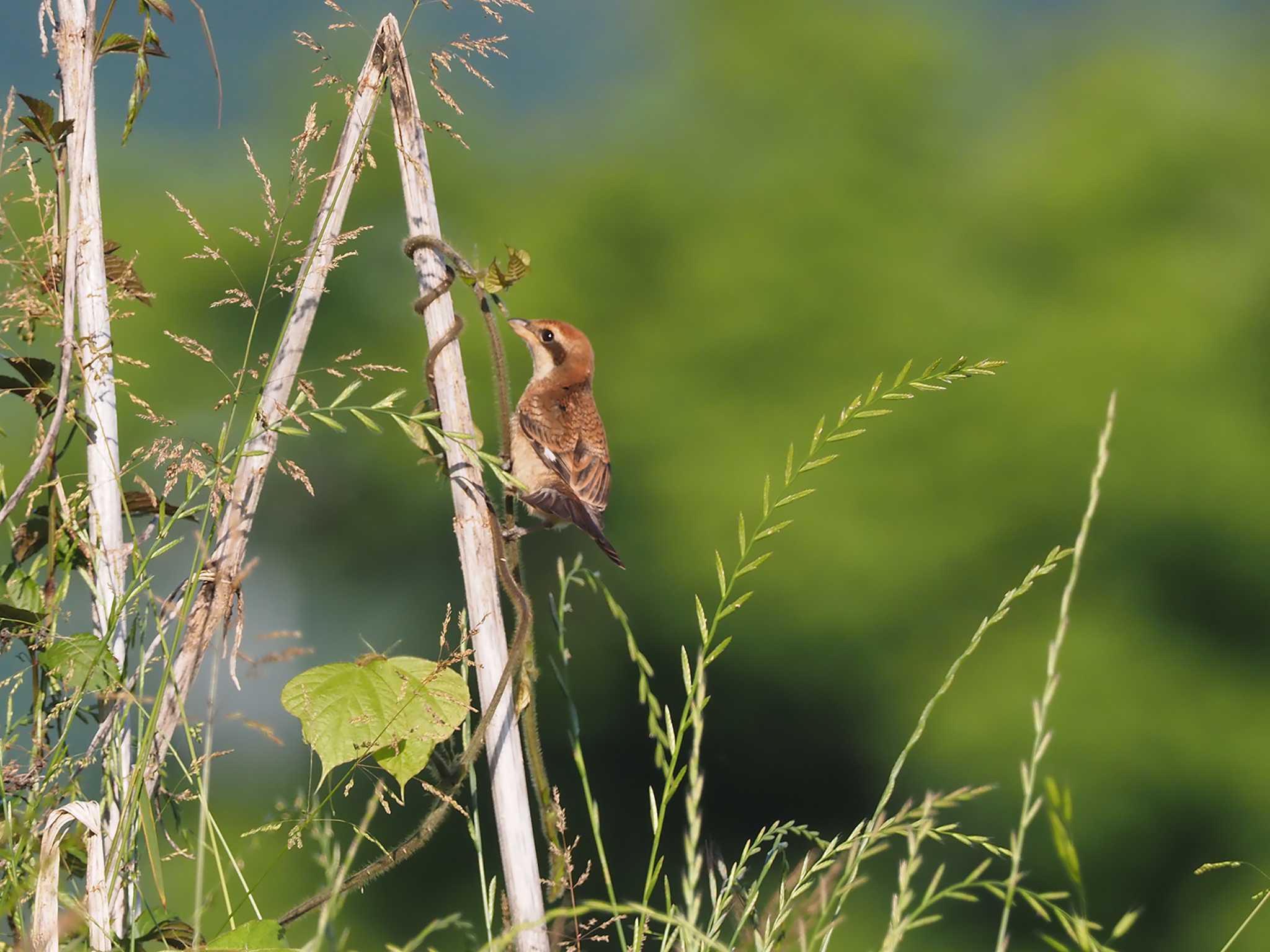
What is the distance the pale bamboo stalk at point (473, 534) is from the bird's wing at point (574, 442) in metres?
0.39

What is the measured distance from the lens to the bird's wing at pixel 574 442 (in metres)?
1.70

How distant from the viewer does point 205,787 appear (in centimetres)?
86

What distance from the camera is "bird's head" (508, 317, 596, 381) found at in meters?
1.77

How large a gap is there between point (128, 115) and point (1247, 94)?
7853 millimetres

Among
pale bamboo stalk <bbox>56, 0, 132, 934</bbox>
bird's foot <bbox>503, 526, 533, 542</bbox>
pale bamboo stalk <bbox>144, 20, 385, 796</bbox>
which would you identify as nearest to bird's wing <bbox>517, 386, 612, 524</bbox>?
bird's foot <bbox>503, 526, 533, 542</bbox>

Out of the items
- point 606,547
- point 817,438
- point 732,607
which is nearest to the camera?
point 732,607

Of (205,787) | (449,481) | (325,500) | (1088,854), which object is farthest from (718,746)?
(205,787)

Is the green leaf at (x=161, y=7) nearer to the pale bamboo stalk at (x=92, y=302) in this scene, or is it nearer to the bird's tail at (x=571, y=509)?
the pale bamboo stalk at (x=92, y=302)

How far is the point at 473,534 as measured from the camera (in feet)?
4.10

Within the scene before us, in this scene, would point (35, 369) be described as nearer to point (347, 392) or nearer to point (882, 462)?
point (347, 392)

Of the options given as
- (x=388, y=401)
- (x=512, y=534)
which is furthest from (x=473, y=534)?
(x=388, y=401)

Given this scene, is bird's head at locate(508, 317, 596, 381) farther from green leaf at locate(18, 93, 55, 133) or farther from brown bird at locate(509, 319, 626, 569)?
green leaf at locate(18, 93, 55, 133)

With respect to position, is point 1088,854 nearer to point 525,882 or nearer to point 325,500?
point 325,500

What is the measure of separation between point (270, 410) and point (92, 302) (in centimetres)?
24
